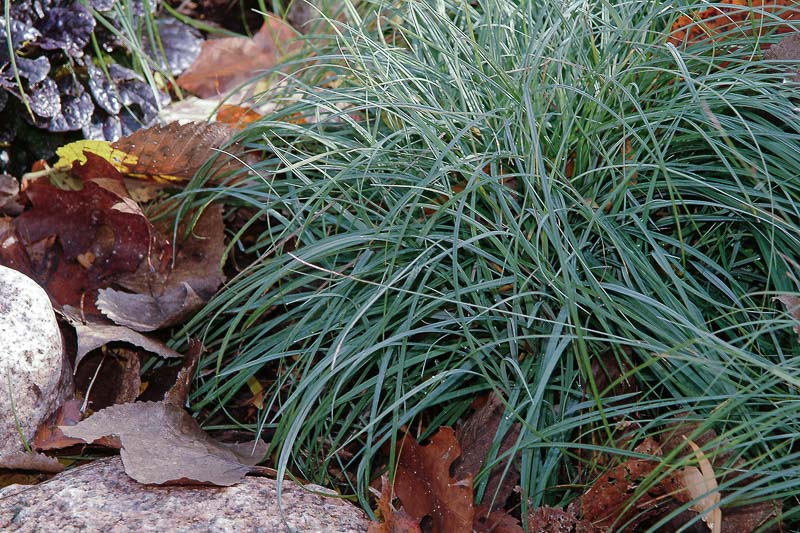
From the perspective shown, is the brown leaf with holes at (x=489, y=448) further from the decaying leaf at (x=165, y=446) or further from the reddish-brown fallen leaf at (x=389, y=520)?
the decaying leaf at (x=165, y=446)

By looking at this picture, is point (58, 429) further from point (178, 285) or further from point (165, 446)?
point (178, 285)

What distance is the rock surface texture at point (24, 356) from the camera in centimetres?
167

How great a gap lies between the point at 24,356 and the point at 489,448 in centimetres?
99

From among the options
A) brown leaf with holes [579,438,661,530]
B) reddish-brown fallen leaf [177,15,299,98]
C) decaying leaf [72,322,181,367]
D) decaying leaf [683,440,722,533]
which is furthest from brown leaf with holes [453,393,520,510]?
reddish-brown fallen leaf [177,15,299,98]

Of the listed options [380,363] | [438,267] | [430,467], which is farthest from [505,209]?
[430,467]

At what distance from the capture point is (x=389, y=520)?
57.7 inches

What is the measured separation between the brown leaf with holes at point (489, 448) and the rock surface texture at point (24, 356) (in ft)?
2.97

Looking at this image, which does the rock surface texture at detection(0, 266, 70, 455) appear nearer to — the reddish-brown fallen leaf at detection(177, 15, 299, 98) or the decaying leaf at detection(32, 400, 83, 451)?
the decaying leaf at detection(32, 400, 83, 451)

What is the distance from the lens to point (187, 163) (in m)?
2.27

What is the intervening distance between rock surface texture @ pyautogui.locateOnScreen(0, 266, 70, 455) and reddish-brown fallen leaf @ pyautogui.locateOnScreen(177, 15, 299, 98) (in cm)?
156

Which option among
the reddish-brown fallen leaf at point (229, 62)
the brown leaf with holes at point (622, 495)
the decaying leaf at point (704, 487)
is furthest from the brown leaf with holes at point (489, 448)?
the reddish-brown fallen leaf at point (229, 62)

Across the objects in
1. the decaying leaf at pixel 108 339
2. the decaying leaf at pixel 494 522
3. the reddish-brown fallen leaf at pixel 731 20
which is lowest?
the decaying leaf at pixel 494 522

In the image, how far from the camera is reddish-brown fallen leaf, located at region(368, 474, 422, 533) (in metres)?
1.46

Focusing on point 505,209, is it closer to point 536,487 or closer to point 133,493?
point 536,487
